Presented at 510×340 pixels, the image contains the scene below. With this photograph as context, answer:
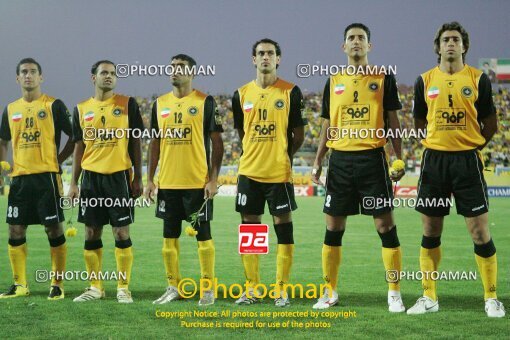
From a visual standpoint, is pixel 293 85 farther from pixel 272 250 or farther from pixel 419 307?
pixel 272 250

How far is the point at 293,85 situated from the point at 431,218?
1.78m

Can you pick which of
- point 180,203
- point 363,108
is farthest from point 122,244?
point 363,108

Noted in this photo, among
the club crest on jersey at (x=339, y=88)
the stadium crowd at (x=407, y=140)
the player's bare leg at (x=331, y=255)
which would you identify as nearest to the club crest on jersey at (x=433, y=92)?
the club crest on jersey at (x=339, y=88)

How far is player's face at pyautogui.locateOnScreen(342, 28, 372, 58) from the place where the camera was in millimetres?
5852

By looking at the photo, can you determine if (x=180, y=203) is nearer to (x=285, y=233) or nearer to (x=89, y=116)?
(x=285, y=233)

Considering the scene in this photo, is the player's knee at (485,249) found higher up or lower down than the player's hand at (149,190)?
lower down

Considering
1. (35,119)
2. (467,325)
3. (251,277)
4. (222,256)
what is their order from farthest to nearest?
(222,256) → (35,119) → (251,277) → (467,325)

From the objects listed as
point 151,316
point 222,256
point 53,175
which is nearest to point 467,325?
point 151,316

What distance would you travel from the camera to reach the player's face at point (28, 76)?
267 inches

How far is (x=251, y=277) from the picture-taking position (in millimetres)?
6277

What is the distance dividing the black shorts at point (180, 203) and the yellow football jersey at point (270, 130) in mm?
Result: 484

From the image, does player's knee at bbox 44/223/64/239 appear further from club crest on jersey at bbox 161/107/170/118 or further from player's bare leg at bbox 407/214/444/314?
player's bare leg at bbox 407/214/444/314

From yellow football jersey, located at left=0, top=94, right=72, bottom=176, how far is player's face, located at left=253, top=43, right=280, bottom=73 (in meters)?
2.13

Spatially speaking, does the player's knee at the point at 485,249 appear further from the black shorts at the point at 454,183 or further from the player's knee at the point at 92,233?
the player's knee at the point at 92,233
